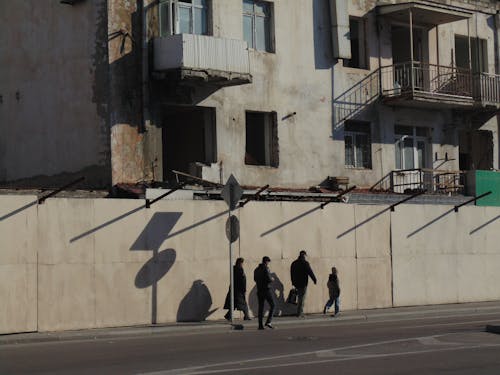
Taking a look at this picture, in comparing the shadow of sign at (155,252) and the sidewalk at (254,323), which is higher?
the shadow of sign at (155,252)

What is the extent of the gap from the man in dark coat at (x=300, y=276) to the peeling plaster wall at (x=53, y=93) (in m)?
5.60

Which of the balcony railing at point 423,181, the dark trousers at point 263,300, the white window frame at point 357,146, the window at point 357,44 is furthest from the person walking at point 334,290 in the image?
the window at point 357,44

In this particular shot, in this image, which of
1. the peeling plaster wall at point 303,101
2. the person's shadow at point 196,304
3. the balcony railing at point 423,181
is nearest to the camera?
the person's shadow at point 196,304

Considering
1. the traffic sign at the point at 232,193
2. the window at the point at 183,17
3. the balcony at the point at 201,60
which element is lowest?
the traffic sign at the point at 232,193

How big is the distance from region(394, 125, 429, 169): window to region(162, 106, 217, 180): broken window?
7.68 metres

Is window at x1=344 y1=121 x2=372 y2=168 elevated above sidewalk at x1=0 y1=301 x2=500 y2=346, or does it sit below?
above

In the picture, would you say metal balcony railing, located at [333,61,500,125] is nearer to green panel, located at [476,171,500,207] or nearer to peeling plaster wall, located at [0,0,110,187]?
green panel, located at [476,171,500,207]

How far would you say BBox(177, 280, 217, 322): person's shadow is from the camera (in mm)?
26312

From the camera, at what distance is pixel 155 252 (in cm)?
2589

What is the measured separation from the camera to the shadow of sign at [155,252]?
84.0 feet

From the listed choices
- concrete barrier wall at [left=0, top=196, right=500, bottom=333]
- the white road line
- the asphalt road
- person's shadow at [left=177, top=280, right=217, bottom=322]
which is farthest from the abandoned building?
the white road line

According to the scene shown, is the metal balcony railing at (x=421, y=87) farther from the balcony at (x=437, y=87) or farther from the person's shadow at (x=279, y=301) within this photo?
the person's shadow at (x=279, y=301)

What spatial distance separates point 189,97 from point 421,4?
8.93 meters

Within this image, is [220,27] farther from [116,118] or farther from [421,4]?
[421,4]
